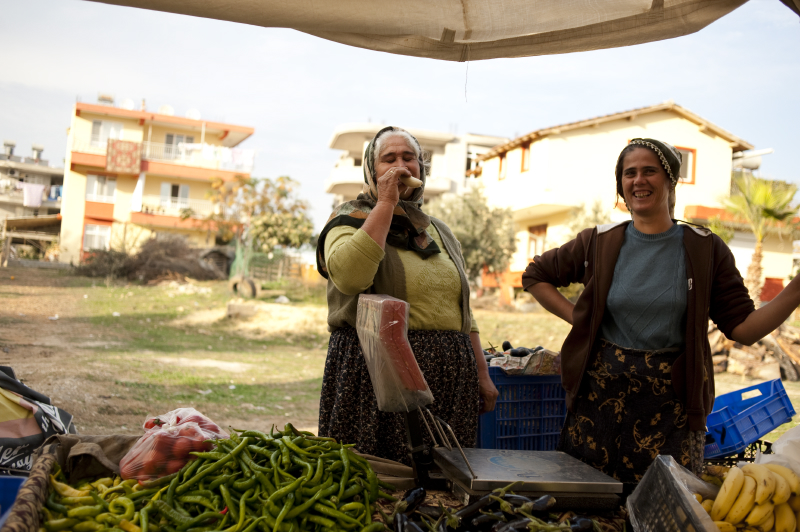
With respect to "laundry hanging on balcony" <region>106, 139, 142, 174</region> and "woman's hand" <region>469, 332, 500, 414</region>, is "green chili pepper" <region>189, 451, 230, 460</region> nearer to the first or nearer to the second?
"woman's hand" <region>469, 332, 500, 414</region>

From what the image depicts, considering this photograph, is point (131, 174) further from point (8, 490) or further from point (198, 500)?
point (198, 500)

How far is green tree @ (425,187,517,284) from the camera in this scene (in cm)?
1984

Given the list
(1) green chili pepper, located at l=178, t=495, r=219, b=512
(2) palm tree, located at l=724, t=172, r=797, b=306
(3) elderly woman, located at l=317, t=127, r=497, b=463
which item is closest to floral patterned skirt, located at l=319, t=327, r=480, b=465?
(3) elderly woman, located at l=317, t=127, r=497, b=463

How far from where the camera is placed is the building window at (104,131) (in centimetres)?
3175

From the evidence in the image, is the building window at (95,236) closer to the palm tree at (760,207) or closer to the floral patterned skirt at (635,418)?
the palm tree at (760,207)

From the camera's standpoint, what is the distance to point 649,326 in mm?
2361

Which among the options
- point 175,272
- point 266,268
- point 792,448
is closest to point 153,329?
point 266,268

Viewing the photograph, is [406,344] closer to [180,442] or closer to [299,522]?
[299,522]

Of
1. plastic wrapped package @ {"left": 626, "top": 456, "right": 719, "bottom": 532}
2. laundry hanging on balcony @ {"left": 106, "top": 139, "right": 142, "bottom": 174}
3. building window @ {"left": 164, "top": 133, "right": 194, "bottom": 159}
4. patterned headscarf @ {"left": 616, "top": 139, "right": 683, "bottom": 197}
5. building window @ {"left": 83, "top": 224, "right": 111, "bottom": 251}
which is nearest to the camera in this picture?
plastic wrapped package @ {"left": 626, "top": 456, "right": 719, "bottom": 532}

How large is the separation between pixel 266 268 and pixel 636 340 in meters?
18.9

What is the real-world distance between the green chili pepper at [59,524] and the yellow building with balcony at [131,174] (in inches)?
1198

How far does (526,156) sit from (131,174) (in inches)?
829

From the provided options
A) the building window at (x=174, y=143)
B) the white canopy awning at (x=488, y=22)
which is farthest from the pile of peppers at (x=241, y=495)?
the building window at (x=174, y=143)

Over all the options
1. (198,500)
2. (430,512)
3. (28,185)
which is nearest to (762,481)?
(430,512)
